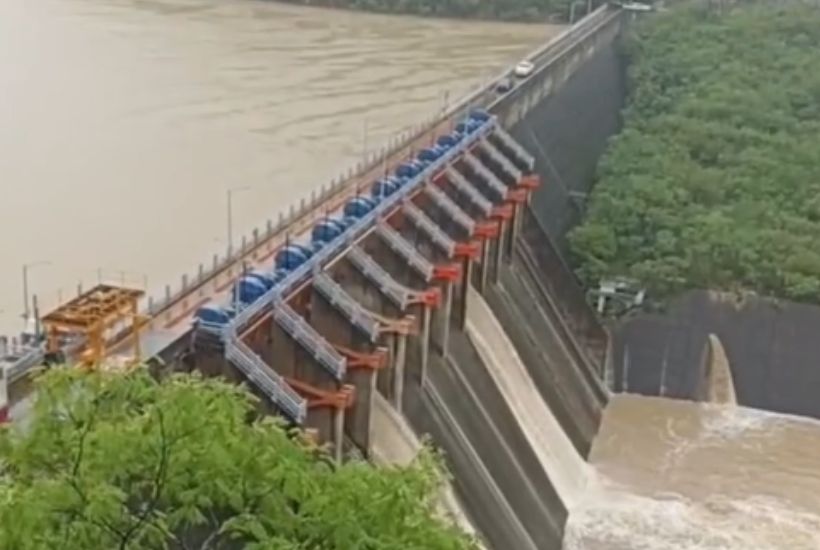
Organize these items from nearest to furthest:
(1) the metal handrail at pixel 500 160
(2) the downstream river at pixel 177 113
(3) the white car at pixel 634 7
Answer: (2) the downstream river at pixel 177 113
(1) the metal handrail at pixel 500 160
(3) the white car at pixel 634 7

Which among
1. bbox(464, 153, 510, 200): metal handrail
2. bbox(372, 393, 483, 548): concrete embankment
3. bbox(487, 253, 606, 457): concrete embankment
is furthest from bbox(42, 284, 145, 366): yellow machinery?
bbox(464, 153, 510, 200): metal handrail

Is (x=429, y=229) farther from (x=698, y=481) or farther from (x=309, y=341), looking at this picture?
(x=698, y=481)

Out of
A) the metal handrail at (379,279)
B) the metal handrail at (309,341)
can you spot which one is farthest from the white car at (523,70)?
the metal handrail at (309,341)

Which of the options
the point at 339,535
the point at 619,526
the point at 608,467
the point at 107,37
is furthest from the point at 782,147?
the point at 339,535

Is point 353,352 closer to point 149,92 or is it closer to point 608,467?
point 608,467

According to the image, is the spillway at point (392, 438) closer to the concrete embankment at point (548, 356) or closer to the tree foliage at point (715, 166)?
the concrete embankment at point (548, 356)

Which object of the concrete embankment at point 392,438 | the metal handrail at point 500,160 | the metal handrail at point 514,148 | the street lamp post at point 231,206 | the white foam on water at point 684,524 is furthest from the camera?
the metal handrail at point 514,148

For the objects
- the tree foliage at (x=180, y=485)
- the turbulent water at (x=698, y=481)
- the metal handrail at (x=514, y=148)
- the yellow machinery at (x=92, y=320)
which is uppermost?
the tree foliage at (x=180, y=485)
